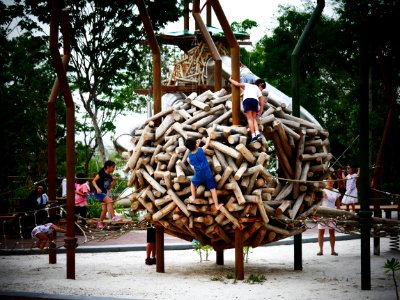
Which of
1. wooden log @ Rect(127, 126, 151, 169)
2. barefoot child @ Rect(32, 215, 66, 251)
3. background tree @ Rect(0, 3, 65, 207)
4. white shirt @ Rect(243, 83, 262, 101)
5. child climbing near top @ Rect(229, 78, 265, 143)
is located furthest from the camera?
background tree @ Rect(0, 3, 65, 207)

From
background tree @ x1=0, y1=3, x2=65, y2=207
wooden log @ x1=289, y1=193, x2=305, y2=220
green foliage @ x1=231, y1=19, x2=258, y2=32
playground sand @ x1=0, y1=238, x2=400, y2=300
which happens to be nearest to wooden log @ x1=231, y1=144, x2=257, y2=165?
wooden log @ x1=289, y1=193, x2=305, y2=220

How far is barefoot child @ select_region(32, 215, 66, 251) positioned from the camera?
45.4 ft

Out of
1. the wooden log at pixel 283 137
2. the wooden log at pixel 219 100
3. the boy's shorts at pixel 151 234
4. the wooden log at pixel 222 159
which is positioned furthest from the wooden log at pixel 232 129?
the boy's shorts at pixel 151 234

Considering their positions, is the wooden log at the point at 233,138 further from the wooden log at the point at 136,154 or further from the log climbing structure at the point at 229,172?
Answer: the wooden log at the point at 136,154

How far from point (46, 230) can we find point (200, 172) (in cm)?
443

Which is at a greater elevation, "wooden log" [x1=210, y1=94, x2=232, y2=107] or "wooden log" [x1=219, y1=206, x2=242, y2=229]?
"wooden log" [x1=210, y1=94, x2=232, y2=107]

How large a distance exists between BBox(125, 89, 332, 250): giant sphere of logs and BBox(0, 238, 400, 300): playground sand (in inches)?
34.7

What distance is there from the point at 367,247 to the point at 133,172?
→ 4291 millimetres

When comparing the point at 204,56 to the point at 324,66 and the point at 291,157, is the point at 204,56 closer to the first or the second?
the point at 324,66

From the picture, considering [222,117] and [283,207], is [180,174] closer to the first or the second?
[222,117]

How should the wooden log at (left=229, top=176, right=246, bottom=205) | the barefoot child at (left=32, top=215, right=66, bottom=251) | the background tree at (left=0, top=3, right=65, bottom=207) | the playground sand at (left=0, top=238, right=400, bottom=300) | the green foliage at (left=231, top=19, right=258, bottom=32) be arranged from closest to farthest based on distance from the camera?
the playground sand at (left=0, top=238, right=400, bottom=300) → the wooden log at (left=229, top=176, right=246, bottom=205) → the barefoot child at (left=32, top=215, right=66, bottom=251) → the background tree at (left=0, top=3, right=65, bottom=207) → the green foliage at (left=231, top=19, right=258, bottom=32)

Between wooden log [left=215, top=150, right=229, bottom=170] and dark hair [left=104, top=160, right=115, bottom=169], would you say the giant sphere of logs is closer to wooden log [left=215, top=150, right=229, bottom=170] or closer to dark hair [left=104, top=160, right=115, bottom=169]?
wooden log [left=215, top=150, right=229, bottom=170]

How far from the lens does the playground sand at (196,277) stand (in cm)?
1069

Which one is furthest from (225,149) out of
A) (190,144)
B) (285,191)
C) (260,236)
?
(260,236)
